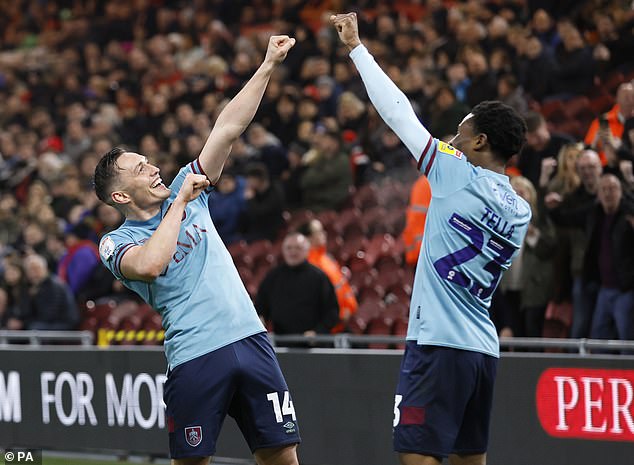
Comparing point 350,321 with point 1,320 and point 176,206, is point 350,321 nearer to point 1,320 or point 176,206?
point 1,320

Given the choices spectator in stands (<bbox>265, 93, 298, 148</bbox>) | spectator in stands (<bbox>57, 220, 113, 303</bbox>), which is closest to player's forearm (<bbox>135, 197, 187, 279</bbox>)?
spectator in stands (<bbox>57, 220, 113, 303</bbox>)

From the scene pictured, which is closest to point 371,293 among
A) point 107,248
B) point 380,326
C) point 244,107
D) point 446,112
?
point 380,326

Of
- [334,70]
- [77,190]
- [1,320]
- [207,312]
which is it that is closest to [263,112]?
[334,70]

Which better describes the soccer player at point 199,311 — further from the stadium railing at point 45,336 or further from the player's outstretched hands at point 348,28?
the stadium railing at point 45,336

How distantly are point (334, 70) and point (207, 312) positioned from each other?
9.85 metres

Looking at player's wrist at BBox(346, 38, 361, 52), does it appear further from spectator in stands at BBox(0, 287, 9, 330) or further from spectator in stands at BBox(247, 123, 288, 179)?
spectator in stands at BBox(0, 287, 9, 330)

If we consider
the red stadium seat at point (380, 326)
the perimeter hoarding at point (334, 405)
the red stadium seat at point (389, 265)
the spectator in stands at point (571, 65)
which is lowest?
the perimeter hoarding at point (334, 405)

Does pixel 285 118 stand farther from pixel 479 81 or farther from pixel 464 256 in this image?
pixel 464 256

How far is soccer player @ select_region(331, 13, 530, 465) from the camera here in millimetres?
5152

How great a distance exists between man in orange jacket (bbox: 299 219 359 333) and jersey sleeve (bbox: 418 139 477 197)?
17.9 ft

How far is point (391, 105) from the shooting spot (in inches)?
204

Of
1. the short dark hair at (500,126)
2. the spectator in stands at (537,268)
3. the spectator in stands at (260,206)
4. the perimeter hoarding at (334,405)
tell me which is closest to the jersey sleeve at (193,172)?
the short dark hair at (500,126)

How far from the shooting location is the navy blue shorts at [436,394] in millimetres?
5125

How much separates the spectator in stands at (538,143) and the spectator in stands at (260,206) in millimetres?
3372
